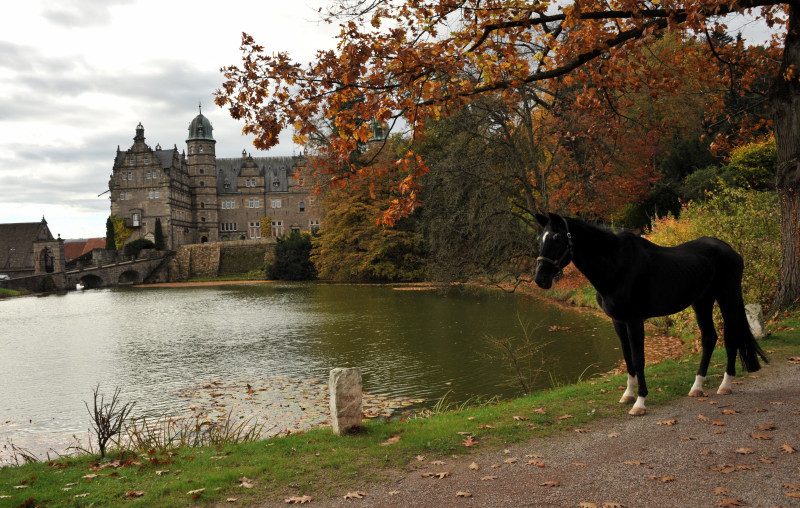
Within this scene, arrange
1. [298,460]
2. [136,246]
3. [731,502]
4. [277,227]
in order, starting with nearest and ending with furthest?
1. [731,502]
2. [298,460]
3. [136,246]
4. [277,227]

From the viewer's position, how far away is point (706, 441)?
16.3ft

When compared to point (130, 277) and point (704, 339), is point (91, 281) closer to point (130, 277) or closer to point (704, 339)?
point (130, 277)

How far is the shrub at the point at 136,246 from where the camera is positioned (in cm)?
5894

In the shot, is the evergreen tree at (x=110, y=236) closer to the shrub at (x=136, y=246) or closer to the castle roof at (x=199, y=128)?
the shrub at (x=136, y=246)

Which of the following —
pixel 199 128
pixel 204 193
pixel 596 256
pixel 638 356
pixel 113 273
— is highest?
pixel 199 128

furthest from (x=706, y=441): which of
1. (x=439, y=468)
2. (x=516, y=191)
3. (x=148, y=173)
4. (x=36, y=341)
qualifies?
(x=148, y=173)

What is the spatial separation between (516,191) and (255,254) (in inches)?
1744

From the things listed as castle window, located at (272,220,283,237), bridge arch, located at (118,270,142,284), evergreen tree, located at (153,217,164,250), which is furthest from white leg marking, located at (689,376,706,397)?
castle window, located at (272,220,283,237)

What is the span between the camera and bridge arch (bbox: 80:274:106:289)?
5172 centimetres

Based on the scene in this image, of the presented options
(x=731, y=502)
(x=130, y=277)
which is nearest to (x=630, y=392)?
(x=731, y=502)

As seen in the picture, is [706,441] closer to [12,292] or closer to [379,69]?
[379,69]

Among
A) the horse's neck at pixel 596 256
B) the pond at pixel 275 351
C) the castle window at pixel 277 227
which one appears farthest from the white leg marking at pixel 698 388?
the castle window at pixel 277 227

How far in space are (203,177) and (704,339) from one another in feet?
246

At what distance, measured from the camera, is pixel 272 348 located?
52.9 feet
